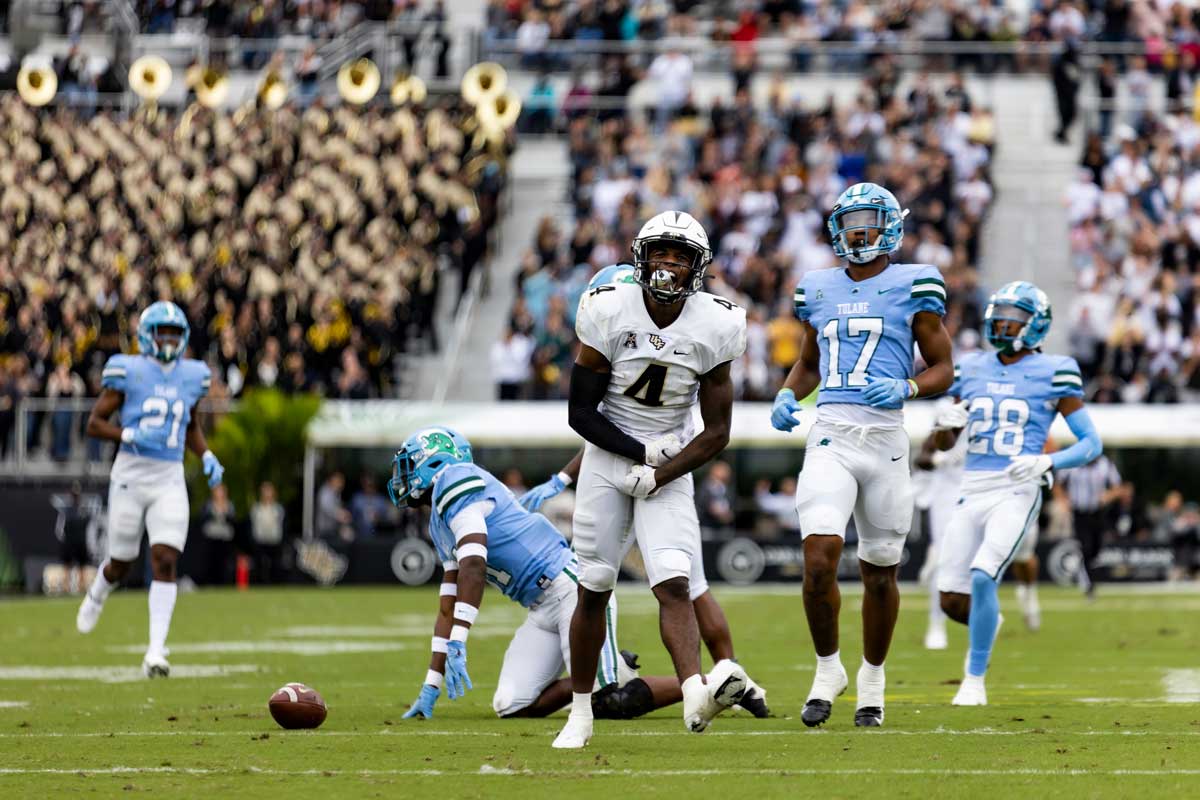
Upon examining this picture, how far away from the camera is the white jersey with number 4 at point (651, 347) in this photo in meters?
8.23

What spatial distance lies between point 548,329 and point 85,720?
→ 57.2ft

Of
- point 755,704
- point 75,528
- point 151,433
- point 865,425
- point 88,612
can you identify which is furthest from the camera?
point 75,528

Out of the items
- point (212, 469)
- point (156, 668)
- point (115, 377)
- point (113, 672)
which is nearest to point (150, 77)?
point (115, 377)

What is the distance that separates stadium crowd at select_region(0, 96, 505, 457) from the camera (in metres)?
27.4

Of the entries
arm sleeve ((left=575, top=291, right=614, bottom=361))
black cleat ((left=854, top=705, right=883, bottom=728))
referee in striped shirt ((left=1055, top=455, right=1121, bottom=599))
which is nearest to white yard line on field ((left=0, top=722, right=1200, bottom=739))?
black cleat ((left=854, top=705, right=883, bottom=728))

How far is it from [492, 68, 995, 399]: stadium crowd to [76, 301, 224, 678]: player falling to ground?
44.3 feet

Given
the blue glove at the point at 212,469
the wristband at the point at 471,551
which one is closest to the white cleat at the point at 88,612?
the blue glove at the point at 212,469

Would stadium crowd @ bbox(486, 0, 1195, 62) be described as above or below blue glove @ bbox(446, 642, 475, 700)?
above

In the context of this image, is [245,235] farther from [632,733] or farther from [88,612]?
[632,733]

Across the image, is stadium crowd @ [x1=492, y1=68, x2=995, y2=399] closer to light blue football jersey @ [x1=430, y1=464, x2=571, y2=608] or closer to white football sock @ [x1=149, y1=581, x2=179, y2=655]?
white football sock @ [x1=149, y1=581, x2=179, y2=655]

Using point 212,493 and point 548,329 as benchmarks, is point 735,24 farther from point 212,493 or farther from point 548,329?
point 212,493

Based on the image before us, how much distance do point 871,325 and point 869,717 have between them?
1655 millimetres

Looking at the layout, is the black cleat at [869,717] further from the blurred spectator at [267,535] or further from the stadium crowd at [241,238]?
the stadium crowd at [241,238]

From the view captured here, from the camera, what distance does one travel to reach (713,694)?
26.0 ft
